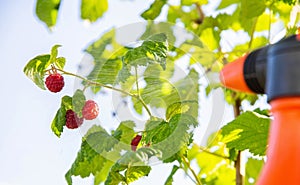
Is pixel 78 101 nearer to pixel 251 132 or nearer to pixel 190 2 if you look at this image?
pixel 251 132

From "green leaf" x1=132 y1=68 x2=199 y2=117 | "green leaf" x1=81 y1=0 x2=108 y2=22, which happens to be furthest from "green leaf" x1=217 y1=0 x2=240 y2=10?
"green leaf" x1=132 y1=68 x2=199 y2=117

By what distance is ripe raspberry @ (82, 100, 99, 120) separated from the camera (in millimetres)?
1043

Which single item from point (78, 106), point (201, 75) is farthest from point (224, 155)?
point (78, 106)

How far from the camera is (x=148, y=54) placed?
968 millimetres

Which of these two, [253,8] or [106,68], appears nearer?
[106,68]

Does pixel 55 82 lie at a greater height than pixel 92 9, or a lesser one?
lesser

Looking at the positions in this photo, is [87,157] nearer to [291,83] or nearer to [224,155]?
[224,155]

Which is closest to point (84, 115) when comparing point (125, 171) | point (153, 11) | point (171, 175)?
point (125, 171)

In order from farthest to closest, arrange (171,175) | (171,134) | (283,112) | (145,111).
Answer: (171,175) → (145,111) → (171,134) → (283,112)

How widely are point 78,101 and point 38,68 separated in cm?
9

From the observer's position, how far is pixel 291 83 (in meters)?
0.37

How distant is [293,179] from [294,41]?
9 centimetres

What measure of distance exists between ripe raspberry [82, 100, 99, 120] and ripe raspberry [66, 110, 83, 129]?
0.06ft

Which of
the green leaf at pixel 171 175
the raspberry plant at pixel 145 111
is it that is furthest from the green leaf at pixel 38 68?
the green leaf at pixel 171 175
